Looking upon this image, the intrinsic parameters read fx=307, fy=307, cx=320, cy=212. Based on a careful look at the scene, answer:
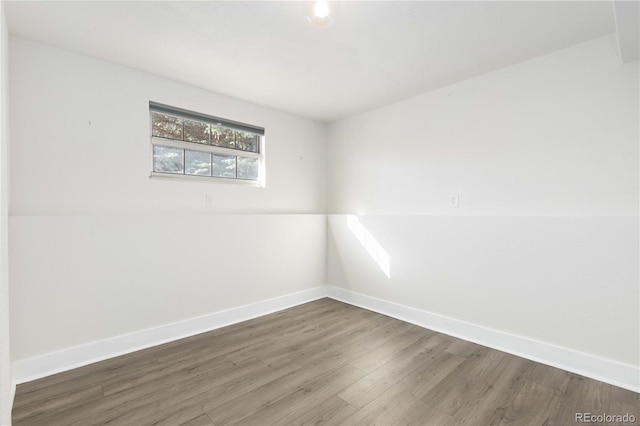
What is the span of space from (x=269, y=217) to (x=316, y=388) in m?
1.94

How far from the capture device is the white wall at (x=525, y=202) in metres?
2.17

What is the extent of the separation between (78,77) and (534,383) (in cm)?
409

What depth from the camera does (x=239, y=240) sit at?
10.7 feet

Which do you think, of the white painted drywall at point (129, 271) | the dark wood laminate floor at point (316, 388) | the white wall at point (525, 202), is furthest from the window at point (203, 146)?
the dark wood laminate floor at point (316, 388)

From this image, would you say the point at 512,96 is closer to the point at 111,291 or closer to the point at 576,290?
the point at 576,290

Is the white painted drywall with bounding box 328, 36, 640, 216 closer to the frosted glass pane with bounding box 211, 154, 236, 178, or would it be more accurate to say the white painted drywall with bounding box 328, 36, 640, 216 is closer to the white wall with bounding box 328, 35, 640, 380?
the white wall with bounding box 328, 35, 640, 380

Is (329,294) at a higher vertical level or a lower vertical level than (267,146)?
lower

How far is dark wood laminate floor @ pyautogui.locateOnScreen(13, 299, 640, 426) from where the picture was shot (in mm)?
1771

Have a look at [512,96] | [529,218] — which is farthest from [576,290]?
[512,96]

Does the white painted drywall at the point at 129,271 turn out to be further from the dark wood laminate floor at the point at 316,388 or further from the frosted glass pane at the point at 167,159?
the frosted glass pane at the point at 167,159

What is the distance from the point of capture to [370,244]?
3650 mm

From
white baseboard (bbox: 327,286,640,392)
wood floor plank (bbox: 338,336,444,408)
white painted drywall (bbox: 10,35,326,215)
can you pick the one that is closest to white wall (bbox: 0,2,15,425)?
white painted drywall (bbox: 10,35,326,215)

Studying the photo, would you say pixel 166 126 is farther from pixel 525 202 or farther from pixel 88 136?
pixel 525 202

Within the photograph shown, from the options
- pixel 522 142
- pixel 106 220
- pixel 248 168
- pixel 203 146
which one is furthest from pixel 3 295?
pixel 522 142
